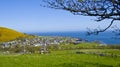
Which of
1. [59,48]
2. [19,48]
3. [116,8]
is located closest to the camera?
[116,8]

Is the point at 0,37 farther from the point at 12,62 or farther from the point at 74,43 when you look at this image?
the point at 12,62

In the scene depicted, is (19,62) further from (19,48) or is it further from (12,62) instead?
(19,48)

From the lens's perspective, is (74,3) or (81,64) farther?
(81,64)

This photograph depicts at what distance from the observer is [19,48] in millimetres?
55844

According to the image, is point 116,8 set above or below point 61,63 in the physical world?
above

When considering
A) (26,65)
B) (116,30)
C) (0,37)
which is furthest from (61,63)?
(0,37)

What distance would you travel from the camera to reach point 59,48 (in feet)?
199

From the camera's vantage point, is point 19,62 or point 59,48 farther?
point 59,48

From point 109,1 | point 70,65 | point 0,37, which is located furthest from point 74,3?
point 0,37

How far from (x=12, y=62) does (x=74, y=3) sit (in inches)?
618

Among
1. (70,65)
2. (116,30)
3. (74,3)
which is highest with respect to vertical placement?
(74,3)

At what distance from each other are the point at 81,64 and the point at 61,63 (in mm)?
2228

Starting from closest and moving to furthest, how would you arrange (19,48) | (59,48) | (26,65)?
(26,65) < (19,48) < (59,48)

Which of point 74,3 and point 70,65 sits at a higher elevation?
point 74,3
